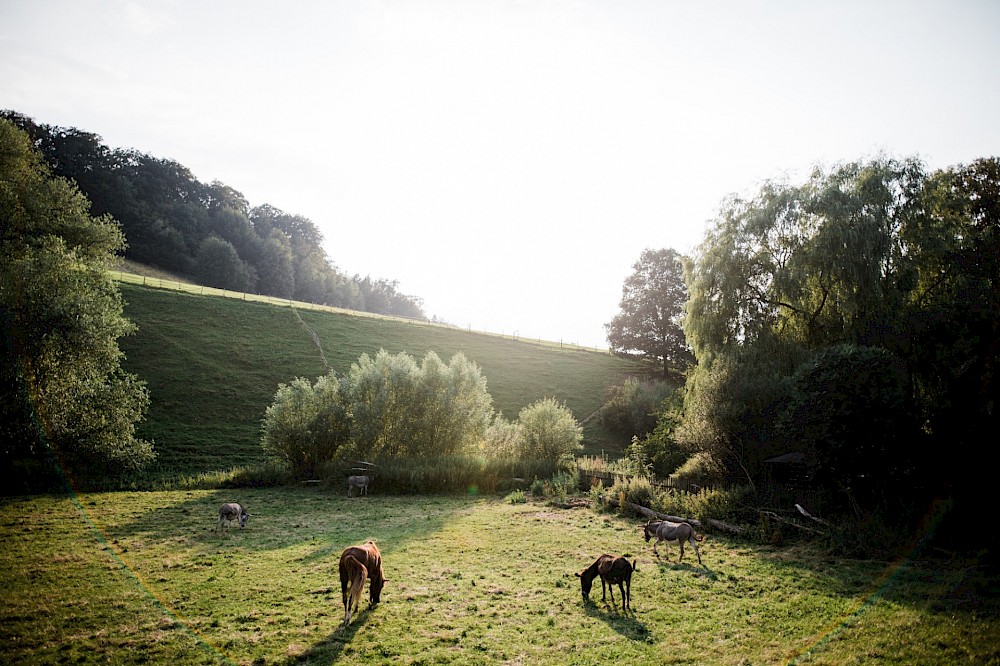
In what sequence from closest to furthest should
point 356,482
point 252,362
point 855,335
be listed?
point 855,335
point 356,482
point 252,362

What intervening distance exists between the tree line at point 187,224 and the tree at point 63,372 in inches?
2048

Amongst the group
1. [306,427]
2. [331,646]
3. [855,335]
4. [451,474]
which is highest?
[855,335]

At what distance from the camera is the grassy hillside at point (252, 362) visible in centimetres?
3262

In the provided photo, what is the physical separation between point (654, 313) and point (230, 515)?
44.4 metres

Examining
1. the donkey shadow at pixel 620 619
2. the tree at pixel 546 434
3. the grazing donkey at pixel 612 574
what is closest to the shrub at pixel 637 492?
the tree at pixel 546 434

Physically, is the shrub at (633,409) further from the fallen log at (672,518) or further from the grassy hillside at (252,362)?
the fallen log at (672,518)

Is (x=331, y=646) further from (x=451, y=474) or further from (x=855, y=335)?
(x=855, y=335)

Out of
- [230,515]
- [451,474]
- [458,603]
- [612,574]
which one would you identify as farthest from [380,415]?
[612,574]

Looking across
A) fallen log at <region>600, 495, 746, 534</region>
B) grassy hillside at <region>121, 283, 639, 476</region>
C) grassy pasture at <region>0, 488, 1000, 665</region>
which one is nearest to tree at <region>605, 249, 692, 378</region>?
grassy hillside at <region>121, 283, 639, 476</region>

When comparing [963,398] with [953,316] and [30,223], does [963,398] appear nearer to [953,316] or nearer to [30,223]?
[953,316]

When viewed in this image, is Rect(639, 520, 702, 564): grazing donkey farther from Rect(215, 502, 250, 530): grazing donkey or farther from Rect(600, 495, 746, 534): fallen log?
Rect(215, 502, 250, 530): grazing donkey

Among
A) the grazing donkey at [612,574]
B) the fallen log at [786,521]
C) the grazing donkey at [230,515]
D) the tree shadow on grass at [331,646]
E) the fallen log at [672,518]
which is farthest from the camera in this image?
the grazing donkey at [230,515]

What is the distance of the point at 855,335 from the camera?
18781 millimetres

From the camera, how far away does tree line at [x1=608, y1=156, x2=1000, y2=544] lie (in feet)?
46.7
